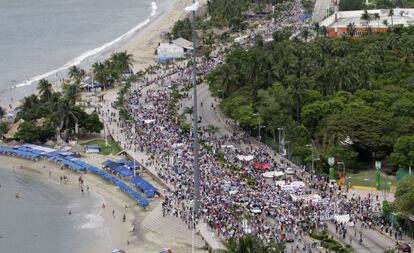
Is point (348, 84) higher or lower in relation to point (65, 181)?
higher

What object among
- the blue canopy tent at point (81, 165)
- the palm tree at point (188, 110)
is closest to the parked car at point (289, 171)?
the blue canopy tent at point (81, 165)

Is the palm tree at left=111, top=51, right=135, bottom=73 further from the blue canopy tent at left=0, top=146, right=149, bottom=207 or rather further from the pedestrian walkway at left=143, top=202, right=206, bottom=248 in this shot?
the pedestrian walkway at left=143, top=202, right=206, bottom=248

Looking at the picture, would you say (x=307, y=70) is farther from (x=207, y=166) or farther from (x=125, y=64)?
(x=125, y=64)

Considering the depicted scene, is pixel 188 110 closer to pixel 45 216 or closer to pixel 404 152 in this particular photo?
pixel 45 216

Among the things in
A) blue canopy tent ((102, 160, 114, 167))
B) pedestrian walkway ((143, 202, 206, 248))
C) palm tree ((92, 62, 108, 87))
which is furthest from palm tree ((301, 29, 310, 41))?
pedestrian walkway ((143, 202, 206, 248))

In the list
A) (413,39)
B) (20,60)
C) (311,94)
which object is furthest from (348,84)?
(20,60)

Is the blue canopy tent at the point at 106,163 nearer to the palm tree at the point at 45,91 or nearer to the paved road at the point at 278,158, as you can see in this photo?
the paved road at the point at 278,158

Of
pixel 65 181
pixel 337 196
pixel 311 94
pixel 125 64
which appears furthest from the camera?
pixel 125 64
